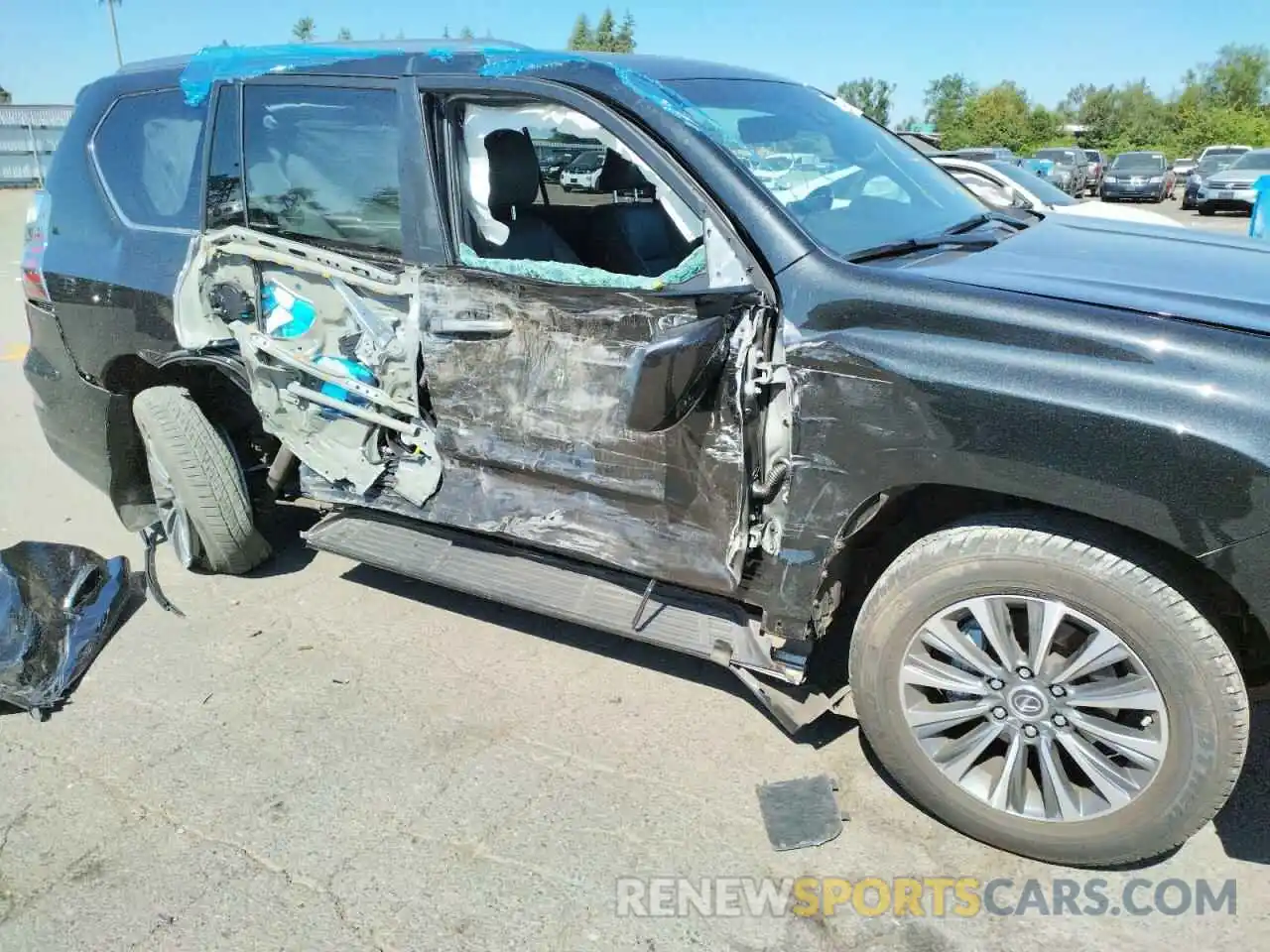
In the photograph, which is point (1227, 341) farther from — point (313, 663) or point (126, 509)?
point (126, 509)

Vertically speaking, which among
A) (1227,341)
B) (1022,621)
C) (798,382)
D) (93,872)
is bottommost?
(93,872)

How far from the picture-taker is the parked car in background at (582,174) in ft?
12.3

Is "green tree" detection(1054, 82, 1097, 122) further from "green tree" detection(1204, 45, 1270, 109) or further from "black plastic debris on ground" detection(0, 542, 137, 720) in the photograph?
"black plastic debris on ground" detection(0, 542, 137, 720)

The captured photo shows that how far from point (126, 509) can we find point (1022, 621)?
3.86 meters

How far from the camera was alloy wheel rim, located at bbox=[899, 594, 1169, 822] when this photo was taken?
7.70ft

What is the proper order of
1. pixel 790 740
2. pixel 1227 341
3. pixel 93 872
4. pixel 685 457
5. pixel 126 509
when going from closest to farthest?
pixel 1227 341 → pixel 93 872 → pixel 685 457 → pixel 790 740 → pixel 126 509

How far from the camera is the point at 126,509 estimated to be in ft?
14.6

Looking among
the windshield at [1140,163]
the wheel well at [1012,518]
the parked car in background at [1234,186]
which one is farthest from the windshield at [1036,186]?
the windshield at [1140,163]

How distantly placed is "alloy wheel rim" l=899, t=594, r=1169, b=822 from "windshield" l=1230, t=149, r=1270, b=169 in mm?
24941

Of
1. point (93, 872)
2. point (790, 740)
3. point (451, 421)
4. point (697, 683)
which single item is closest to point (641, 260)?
point (451, 421)

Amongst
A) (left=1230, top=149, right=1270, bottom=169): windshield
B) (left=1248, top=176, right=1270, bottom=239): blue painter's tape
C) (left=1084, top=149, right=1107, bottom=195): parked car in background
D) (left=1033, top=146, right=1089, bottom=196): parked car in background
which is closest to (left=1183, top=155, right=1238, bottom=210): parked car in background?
(left=1230, top=149, right=1270, bottom=169): windshield

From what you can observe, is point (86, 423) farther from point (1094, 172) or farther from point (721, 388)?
point (1094, 172)

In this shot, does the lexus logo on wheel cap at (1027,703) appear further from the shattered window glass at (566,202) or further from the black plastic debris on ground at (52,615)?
the black plastic debris on ground at (52,615)

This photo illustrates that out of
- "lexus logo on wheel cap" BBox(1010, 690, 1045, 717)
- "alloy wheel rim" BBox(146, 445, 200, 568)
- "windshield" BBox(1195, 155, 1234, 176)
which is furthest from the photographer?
"windshield" BBox(1195, 155, 1234, 176)
